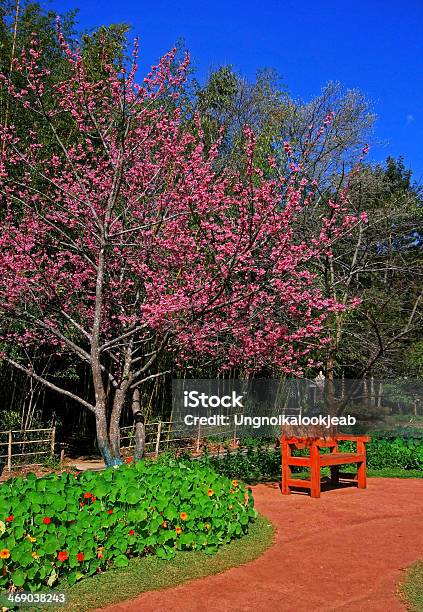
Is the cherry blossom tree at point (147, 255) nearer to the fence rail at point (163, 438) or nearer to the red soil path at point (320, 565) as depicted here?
the red soil path at point (320, 565)

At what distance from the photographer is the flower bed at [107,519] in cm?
378

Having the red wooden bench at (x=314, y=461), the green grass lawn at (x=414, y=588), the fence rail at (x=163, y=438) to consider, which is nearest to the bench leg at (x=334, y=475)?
the red wooden bench at (x=314, y=461)

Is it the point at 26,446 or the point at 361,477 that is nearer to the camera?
the point at 361,477

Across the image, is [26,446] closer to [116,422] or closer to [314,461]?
[116,422]

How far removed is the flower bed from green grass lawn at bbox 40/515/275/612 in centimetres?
8

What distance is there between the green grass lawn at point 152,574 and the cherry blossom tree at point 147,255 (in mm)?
1705

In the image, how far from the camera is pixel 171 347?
278 inches

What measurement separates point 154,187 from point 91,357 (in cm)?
221

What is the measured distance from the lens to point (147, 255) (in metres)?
6.86

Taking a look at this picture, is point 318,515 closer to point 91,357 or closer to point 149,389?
point 91,357

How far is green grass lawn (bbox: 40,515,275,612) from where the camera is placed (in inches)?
146

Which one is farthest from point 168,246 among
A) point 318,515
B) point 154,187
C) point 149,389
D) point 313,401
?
point 313,401

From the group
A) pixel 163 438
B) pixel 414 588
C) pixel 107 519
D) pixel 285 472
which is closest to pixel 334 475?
pixel 285 472

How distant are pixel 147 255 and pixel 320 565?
3.65 metres
